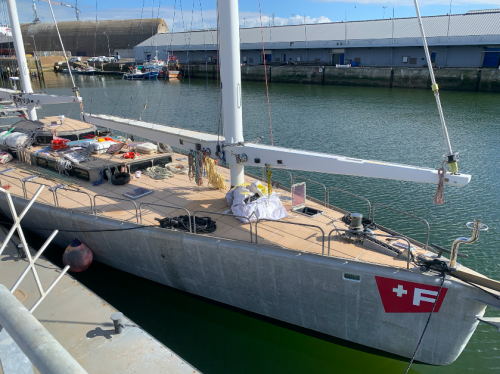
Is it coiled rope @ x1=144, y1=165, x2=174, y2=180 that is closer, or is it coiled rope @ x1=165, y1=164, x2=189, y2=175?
coiled rope @ x1=144, y1=165, x2=174, y2=180

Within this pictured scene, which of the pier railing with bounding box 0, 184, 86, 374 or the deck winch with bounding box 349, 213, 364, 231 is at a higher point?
the pier railing with bounding box 0, 184, 86, 374

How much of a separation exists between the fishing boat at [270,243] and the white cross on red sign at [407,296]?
24 mm

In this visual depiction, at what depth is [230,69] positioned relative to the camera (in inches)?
450

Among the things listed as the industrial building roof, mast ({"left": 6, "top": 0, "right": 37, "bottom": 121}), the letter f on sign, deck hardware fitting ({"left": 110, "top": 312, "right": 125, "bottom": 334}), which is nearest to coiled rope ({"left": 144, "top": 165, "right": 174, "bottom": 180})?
deck hardware fitting ({"left": 110, "top": 312, "right": 125, "bottom": 334})

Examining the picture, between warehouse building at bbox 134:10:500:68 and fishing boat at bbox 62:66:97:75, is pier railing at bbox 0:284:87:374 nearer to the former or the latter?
warehouse building at bbox 134:10:500:68

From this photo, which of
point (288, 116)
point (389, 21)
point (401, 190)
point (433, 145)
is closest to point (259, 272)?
point (401, 190)

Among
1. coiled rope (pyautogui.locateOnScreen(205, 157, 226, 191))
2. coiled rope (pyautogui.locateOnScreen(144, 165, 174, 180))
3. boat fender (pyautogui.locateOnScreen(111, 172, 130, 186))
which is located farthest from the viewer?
coiled rope (pyautogui.locateOnScreen(144, 165, 174, 180))

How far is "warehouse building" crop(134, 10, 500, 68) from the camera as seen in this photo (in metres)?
59.5

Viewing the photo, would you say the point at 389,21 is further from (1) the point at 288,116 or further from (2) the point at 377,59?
(1) the point at 288,116

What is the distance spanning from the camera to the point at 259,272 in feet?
33.9

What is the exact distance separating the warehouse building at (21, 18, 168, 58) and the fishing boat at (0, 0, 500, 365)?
380 feet

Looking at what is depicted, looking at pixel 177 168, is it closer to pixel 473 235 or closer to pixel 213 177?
pixel 213 177

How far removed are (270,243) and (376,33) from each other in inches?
2685

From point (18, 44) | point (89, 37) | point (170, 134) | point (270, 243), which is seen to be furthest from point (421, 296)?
point (89, 37)
